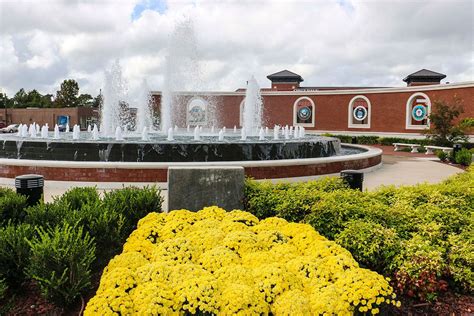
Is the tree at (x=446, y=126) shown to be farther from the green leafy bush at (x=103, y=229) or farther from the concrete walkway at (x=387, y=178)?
the green leafy bush at (x=103, y=229)

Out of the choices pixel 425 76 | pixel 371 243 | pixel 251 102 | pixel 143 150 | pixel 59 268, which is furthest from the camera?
pixel 425 76

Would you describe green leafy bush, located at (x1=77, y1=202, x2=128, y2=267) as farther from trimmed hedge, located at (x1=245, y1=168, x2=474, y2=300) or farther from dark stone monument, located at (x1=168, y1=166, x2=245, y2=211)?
trimmed hedge, located at (x1=245, y1=168, x2=474, y2=300)

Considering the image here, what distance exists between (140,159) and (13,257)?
778cm

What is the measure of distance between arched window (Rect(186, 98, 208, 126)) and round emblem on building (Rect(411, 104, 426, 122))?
17.5 metres

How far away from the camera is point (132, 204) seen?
19.8ft

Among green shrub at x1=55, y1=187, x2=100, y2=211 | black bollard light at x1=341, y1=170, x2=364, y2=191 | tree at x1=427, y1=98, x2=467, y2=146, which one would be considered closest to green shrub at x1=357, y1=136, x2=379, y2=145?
tree at x1=427, y1=98, x2=467, y2=146

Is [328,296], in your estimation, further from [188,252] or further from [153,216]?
[153,216]

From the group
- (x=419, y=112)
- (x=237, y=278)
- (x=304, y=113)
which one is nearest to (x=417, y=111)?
(x=419, y=112)

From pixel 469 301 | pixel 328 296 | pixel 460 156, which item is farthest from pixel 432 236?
pixel 460 156

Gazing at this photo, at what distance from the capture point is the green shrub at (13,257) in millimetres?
4320

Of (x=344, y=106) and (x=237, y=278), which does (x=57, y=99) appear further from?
(x=237, y=278)

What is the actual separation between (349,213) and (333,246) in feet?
4.38

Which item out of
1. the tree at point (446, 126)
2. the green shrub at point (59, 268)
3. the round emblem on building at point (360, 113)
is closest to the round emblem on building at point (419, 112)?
the round emblem on building at point (360, 113)

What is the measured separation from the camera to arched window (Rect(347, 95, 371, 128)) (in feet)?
114
